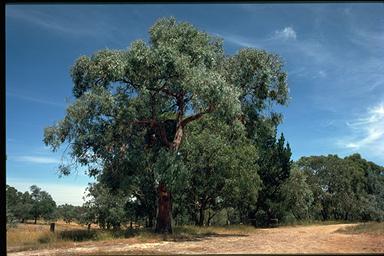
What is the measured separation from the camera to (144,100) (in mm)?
25297

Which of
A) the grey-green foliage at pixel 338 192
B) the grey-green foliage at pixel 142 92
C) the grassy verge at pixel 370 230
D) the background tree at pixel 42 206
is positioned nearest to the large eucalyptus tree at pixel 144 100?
the grey-green foliage at pixel 142 92

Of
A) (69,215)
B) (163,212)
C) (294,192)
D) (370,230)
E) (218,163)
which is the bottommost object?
(370,230)

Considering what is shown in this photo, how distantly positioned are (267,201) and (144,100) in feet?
77.1

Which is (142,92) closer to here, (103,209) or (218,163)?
(218,163)

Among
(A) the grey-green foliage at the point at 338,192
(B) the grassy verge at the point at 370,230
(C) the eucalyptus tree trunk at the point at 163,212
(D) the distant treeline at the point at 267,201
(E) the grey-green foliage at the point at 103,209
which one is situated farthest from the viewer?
(A) the grey-green foliage at the point at 338,192

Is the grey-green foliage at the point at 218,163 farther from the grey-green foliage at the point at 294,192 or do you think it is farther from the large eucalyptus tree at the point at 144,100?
the grey-green foliage at the point at 294,192

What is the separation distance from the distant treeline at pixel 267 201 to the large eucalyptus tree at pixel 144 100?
422 centimetres

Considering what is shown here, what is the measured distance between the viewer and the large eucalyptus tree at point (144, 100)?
23.0 meters

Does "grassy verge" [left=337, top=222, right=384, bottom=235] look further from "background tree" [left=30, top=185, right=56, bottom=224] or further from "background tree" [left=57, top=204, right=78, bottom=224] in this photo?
"background tree" [left=30, top=185, right=56, bottom=224]

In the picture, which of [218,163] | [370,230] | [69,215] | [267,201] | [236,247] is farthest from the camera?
[69,215]

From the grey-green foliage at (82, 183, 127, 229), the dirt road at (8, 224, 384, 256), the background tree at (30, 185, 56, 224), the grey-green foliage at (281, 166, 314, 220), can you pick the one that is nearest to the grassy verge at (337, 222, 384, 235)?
the dirt road at (8, 224, 384, 256)

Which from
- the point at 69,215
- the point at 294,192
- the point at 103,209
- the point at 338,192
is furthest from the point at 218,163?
the point at 69,215

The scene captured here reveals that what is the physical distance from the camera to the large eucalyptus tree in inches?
907

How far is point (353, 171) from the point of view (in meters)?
75.8
